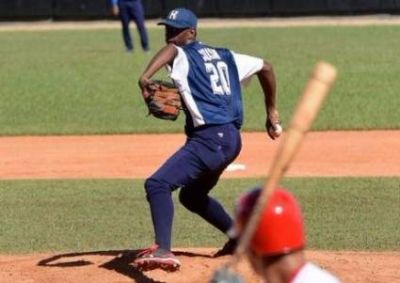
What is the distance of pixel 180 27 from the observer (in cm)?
777

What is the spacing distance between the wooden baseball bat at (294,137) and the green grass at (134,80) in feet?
42.8

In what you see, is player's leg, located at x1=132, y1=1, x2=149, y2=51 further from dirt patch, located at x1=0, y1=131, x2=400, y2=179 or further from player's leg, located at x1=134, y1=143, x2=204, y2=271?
player's leg, located at x1=134, y1=143, x2=204, y2=271

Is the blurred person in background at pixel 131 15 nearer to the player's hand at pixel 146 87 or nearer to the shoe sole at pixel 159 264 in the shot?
the player's hand at pixel 146 87

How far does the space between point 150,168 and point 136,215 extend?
281 cm

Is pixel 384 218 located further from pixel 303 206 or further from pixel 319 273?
pixel 319 273

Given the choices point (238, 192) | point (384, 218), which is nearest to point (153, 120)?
point (238, 192)

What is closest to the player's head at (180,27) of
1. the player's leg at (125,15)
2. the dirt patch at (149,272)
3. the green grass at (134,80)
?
the dirt patch at (149,272)

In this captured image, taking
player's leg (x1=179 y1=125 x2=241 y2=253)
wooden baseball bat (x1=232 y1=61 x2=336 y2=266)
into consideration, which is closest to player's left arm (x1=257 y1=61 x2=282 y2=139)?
player's leg (x1=179 y1=125 x2=241 y2=253)

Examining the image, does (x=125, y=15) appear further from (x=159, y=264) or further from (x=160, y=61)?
(x=159, y=264)

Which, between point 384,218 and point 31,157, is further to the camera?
point 31,157

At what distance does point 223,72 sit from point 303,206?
11.2ft

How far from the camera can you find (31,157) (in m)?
14.3

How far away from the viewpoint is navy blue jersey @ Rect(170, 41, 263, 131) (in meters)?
7.66

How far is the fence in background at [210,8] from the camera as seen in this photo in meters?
40.4
